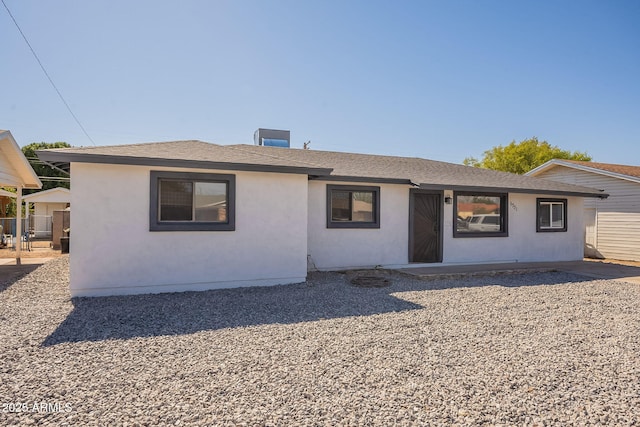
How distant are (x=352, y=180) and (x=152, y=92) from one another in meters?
9.90

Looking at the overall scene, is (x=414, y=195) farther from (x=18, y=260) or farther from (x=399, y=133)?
(x=18, y=260)

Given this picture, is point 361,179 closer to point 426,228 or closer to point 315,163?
point 315,163

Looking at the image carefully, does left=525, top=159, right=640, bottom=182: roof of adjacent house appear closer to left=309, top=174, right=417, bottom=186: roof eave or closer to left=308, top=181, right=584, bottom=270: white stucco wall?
left=308, top=181, right=584, bottom=270: white stucco wall

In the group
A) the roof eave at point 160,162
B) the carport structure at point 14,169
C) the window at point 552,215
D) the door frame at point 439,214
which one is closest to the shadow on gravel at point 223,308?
the door frame at point 439,214

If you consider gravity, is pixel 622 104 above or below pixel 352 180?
above

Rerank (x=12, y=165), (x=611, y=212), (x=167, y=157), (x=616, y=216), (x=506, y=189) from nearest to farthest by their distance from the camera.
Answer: (x=167, y=157) < (x=506, y=189) < (x=12, y=165) < (x=616, y=216) < (x=611, y=212)

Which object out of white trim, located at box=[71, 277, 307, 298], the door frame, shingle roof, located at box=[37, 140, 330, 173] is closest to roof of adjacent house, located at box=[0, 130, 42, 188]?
shingle roof, located at box=[37, 140, 330, 173]

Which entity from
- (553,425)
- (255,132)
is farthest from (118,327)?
(255,132)

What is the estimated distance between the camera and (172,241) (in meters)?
6.47

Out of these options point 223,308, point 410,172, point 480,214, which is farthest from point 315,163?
point 223,308

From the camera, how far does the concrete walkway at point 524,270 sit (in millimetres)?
8555

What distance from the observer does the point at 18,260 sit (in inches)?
397

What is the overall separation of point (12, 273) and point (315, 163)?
27.9 ft

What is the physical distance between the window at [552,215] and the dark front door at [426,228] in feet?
13.7
